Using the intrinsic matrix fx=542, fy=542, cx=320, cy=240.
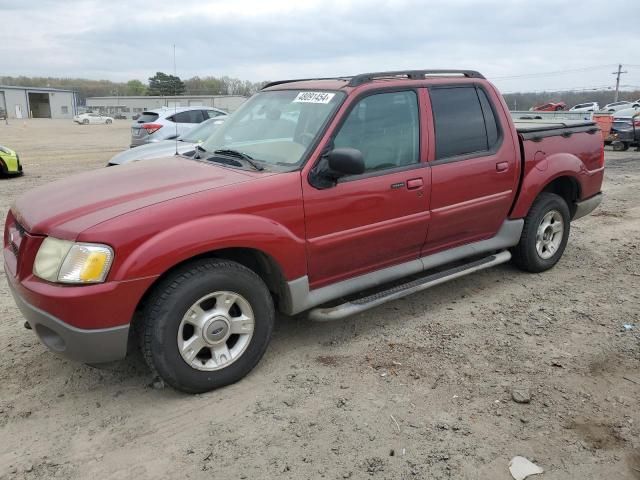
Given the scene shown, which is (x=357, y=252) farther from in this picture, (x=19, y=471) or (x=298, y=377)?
(x=19, y=471)

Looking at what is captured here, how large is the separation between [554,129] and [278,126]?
2.81 metres

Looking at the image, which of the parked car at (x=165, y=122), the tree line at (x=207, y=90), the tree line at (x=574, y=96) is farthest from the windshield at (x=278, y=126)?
the tree line at (x=574, y=96)

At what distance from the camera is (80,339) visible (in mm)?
2914

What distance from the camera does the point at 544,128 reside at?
5141mm

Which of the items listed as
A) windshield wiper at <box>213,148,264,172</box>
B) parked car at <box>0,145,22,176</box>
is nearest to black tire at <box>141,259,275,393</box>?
windshield wiper at <box>213,148,264,172</box>

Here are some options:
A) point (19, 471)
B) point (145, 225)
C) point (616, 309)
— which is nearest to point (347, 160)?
point (145, 225)

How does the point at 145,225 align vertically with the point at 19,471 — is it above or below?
above

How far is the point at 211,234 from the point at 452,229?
7.01 ft

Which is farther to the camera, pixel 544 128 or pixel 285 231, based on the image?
pixel 544 128

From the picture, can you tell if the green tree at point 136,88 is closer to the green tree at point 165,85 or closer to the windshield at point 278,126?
the green tree at point 165,85

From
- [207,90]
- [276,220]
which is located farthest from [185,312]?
[207,90]

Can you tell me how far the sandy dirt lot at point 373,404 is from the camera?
107 inches

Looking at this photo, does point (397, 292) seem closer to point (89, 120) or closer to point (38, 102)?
point (89, 120)

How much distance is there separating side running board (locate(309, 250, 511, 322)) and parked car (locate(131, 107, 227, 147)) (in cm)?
983
